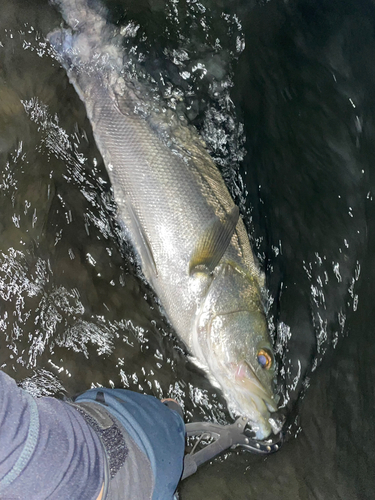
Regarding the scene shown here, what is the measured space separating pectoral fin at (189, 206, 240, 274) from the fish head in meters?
0.12

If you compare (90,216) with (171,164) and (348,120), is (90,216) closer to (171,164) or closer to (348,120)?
(171,164)

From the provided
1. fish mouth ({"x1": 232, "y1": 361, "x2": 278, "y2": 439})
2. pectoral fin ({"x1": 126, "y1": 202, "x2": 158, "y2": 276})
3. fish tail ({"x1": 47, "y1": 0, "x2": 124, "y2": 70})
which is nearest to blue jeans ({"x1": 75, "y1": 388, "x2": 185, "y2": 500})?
fish mouth ({"x1": 232, "y1": 361, "x2": 278, "y2": 439})

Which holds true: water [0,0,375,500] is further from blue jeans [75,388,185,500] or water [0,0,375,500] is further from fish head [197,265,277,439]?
blue jeans [75,388,185,500]

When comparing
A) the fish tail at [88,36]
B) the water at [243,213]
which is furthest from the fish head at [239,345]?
the fish tail at [88,36]

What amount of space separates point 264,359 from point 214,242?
781 mm

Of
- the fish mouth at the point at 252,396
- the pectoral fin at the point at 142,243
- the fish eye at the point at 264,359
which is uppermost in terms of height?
the pectoral fin at the point at 142,243

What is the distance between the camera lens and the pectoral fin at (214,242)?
244 cm

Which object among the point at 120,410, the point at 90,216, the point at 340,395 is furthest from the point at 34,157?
Result: the point at 340,395

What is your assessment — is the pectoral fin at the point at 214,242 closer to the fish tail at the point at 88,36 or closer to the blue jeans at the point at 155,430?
the blue jeans at the point at 155,430

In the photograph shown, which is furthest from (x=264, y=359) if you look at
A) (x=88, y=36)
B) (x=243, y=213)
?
(x=88, y=36)

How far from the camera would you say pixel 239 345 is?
2.46m

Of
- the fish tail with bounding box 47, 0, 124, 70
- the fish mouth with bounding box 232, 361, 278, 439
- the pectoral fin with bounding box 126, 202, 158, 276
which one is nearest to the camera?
the fish mouth with bounding box 232, 361, 278, 439

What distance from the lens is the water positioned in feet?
9.13

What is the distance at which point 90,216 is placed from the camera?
304 centimetres
